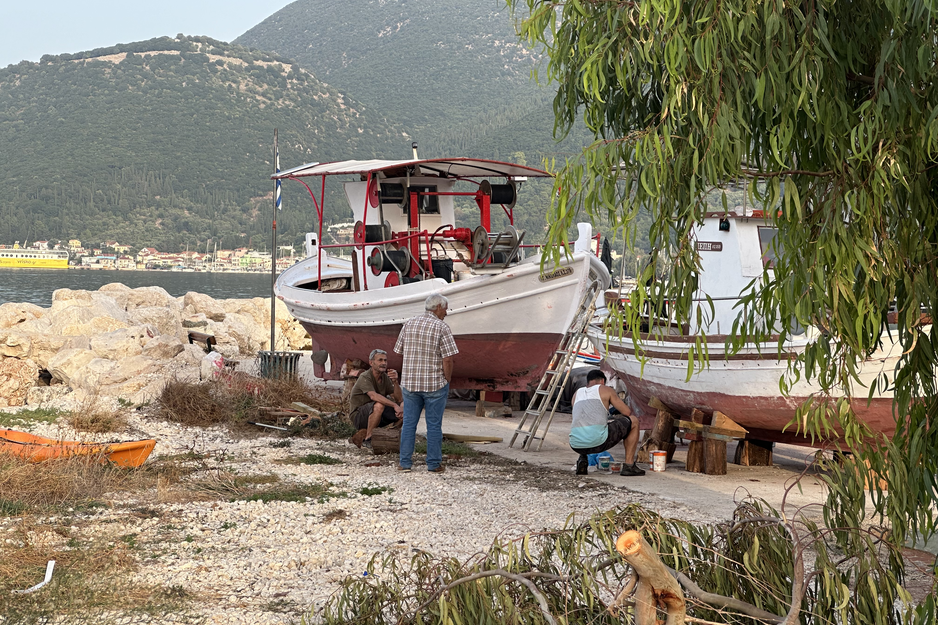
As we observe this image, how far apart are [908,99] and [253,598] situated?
14.6 ft

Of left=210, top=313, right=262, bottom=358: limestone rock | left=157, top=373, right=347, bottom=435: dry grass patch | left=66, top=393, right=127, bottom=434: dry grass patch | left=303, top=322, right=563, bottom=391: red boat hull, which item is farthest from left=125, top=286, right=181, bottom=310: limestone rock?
left=66, top=393, right=127, bottom=434: dry grass patch

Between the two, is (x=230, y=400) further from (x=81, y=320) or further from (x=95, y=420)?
(x=81, y=320)

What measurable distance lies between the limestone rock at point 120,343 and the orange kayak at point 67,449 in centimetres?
720

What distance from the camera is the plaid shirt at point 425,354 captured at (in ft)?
31.0

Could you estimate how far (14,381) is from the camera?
13.8m

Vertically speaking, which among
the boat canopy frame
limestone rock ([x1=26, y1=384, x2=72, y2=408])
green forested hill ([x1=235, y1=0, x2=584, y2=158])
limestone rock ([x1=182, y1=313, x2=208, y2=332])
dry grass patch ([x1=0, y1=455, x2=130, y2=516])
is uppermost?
green forested hill ([x1=235, y1=0, x2=584, y2=158])

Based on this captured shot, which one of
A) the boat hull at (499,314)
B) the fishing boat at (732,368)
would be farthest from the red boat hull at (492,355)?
the fishing boat at (732,368)

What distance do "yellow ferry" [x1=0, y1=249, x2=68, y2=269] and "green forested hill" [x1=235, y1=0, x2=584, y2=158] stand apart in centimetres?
4614

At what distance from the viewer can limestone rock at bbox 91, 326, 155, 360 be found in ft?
51.2

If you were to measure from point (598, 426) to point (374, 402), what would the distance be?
281 centimetres

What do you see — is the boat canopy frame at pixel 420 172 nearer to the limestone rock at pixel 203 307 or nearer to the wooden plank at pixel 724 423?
the wooden plank at pixel 724 423

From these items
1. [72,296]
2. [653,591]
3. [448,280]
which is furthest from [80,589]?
[72,296]

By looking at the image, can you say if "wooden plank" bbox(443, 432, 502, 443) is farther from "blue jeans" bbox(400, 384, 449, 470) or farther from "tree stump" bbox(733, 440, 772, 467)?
"tree stump" bbox(733, 440, 772, 467)

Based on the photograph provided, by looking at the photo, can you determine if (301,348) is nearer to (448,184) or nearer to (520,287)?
(448,184)
